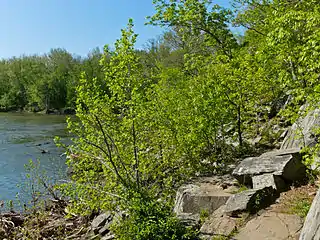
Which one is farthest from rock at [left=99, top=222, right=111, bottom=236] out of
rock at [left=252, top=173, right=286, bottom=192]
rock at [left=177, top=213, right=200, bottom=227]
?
rock at [left=252, top=173, right=286, bottom=192]

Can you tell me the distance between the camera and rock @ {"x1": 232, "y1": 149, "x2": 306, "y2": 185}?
23.6 ft

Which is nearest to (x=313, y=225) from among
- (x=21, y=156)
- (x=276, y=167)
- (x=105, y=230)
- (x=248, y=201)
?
(x=248, y=201)

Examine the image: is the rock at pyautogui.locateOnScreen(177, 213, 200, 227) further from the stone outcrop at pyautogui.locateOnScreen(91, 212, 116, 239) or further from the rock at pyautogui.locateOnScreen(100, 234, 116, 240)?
the stone outcrop at pyautogui.locateOnScreen(91, 212, 116, 239)

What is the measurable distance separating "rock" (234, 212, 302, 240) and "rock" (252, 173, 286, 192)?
2.64 feet

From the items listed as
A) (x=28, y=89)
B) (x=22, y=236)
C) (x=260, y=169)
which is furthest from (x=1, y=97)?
(x=260, y=169)

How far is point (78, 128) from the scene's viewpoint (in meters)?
7.21

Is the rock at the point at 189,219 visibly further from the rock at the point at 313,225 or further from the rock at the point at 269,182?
the rock at the point at 313,225

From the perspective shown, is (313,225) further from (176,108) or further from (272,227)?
(176,108)

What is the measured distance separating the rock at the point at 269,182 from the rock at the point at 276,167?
0.10m

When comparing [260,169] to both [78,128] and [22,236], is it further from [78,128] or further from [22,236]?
[22,236]

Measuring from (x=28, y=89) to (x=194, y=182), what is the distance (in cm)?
6348

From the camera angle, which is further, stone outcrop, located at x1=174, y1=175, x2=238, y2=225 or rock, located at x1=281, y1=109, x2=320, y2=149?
stone outcrop, located at x1=174, y1=175, x2=238, y2=225

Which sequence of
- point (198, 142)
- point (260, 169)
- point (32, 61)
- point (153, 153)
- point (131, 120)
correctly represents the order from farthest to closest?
point (32, 61) → point (198, 142) → point (153, 153) → point (260, 169) → point (131, 120)

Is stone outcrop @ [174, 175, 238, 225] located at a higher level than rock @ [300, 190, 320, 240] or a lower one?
lower
